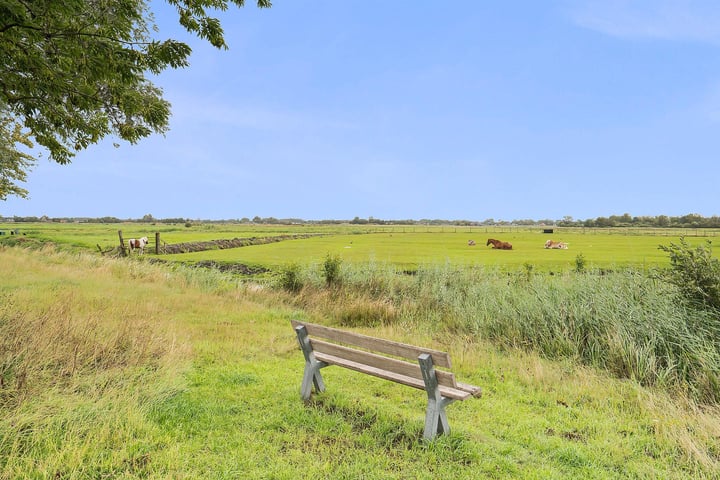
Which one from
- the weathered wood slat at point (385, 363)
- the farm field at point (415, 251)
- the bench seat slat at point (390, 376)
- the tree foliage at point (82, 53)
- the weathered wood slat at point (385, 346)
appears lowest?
the farm field at point (415, 251)

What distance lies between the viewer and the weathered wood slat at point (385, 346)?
3424mm

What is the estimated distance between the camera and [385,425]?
3936 millimetres

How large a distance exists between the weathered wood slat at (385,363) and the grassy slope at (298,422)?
0.60m

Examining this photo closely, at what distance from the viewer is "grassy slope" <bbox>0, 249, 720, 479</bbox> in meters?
3.17

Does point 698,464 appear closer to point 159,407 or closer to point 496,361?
point 496,361

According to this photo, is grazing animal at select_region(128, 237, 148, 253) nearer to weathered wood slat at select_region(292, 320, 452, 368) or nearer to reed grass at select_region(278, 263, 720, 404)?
reed grass at select_region(278, 263, 720, 404)

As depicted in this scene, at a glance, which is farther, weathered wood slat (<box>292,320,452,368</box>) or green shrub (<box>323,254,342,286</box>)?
green shrub (<box>323,254,342,286</box>)

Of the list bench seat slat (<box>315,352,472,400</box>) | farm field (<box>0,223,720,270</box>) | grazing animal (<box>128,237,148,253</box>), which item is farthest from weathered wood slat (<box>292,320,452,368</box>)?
grazing animal (<box>128,237,148,253</box>)

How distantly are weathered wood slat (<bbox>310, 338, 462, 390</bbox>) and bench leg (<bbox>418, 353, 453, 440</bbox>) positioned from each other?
0.28 feet

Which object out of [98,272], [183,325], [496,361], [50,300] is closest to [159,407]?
[183,325]

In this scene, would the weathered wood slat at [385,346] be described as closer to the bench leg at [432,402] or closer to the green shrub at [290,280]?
the bench leg at [432,402]

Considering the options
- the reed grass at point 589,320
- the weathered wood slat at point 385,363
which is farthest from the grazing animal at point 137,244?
the weathered wood slat at point 385,363

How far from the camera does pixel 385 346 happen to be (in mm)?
3912

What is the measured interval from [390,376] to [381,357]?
9.2 inches
